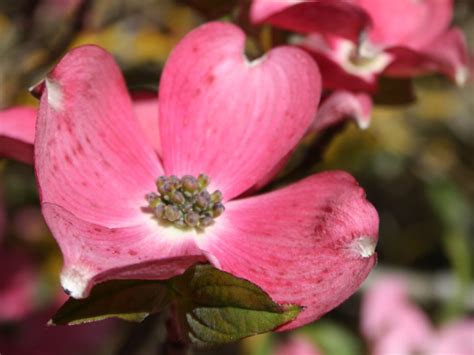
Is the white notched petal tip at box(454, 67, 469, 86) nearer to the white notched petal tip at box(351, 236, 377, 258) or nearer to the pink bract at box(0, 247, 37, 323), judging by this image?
the white notched petal tip at box(351, 236, 377, 258)

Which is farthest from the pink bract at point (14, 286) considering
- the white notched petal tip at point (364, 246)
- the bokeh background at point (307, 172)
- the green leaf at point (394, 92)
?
the white notched petal tip at point (364, 246)

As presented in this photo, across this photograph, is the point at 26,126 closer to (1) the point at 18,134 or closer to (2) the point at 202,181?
(1) the point at 18,134

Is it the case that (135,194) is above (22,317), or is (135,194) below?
above

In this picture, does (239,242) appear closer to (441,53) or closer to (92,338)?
(441,53)

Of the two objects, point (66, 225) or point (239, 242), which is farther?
point (239, 242)

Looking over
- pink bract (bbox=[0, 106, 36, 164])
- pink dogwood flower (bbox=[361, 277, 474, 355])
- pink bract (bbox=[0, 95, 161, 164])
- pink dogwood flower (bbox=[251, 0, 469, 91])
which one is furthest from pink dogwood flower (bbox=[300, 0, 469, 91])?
pink dogwood flower (bbox=[361, 277, 474, 355])

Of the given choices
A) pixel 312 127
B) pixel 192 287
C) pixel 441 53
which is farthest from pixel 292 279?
pixel 441 53

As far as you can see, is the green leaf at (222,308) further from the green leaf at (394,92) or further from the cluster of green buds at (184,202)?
the green leaf at (394,92)

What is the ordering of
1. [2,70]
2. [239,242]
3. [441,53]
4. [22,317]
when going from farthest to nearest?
[2,70] < [22,317] < [441,53] < [239,242]
